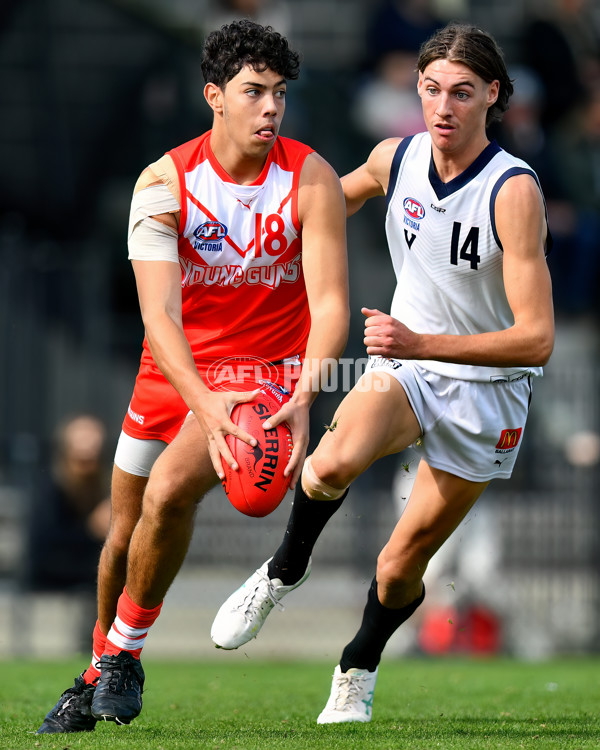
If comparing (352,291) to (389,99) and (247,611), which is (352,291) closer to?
(389,99)

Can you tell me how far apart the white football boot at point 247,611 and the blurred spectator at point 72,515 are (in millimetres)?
4873

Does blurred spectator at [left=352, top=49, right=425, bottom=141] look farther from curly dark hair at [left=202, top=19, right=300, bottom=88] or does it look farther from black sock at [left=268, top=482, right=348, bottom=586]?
black sock at [left=268, top=482, right=348, bottom=586]

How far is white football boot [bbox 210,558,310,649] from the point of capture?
5.88 meters

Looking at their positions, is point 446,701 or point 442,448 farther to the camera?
point 446,701

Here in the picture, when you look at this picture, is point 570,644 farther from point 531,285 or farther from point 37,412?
point 531,285

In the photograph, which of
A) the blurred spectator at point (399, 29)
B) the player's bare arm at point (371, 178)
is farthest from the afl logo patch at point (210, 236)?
the blurred spectator at point (399, 29)

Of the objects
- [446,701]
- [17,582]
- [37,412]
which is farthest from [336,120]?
[446,701]

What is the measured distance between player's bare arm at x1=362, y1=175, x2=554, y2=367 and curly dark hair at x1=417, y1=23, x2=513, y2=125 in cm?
58

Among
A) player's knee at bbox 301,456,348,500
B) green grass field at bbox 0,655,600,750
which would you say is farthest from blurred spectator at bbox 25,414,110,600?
player's knee at bbox 301,456,348,500

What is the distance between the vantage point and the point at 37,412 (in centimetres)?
1206

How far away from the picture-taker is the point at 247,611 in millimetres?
5926

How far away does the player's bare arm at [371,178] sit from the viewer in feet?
20.4

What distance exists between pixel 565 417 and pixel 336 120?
381cm

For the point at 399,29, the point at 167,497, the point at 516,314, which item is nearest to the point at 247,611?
the point at 167,497
